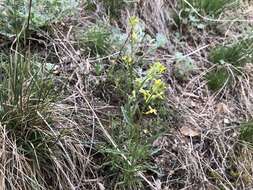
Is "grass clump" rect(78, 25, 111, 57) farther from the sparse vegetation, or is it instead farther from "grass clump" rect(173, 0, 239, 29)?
"grass clump" rect(173, 0, 239, 29)

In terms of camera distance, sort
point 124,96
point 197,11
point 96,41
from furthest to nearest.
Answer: point 197,11, point 96,41, point 124,96

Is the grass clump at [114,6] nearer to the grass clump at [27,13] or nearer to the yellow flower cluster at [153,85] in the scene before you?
the grass clump at [27,13]

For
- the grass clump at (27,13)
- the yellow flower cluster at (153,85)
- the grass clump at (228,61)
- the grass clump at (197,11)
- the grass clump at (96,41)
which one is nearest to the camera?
the yellow flower cluster at (153,85)

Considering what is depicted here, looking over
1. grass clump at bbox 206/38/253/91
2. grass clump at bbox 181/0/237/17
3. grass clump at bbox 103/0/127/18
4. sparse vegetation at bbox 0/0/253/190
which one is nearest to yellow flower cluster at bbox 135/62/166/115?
sparse vegetation at bbox 0/0/253/190

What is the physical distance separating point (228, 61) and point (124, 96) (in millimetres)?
736

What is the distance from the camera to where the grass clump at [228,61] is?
9.33 ft

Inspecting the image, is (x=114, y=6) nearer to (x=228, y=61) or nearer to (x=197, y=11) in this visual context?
(x=197, y=11)

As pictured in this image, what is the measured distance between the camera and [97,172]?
2.29m

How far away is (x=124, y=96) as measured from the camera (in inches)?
99.2

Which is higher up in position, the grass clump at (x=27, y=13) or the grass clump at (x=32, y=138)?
the grass clump at (x=27, y=13)

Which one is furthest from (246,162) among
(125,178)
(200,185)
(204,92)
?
(125,178)

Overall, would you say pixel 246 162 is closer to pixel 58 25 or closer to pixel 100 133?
pixel 100 133

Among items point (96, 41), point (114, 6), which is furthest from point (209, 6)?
point (96, 41)

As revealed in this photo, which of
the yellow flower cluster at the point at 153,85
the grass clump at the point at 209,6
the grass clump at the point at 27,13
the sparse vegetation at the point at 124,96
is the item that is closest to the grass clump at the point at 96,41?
the sparse vegetation at the point at 124,96
